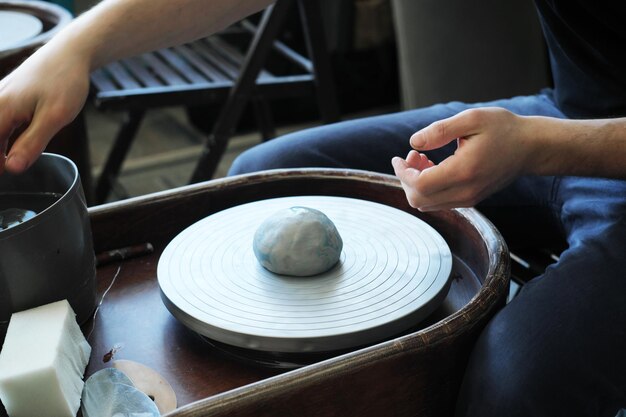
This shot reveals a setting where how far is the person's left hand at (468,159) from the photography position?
77cm

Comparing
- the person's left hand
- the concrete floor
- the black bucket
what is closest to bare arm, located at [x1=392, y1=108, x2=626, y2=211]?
the person's left hand

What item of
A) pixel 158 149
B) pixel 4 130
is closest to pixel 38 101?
pixel 4 130

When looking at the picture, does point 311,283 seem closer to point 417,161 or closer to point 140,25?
point 417,161

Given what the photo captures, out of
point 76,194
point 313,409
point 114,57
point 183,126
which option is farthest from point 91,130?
point 313,409

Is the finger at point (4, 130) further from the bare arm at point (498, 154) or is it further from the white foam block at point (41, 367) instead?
the bare arm at point (498, 154)

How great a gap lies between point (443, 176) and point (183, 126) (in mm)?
1871

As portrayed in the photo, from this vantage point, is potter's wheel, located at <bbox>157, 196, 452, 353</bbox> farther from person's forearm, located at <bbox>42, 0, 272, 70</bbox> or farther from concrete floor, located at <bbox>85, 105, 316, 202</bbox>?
concrete floor, located at <bbox>85, 105, 316, 202</bbox>

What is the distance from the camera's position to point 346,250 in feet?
2.88

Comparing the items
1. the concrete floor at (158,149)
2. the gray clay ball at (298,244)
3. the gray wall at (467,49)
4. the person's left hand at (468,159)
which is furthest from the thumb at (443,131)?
the concrete floor at (158,149)

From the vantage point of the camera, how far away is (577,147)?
834 mm

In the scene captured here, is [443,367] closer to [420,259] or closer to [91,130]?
[420,259]

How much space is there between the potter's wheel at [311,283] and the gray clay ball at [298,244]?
0.02 m

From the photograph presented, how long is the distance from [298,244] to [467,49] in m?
1.34

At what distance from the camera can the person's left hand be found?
2.53 ft
